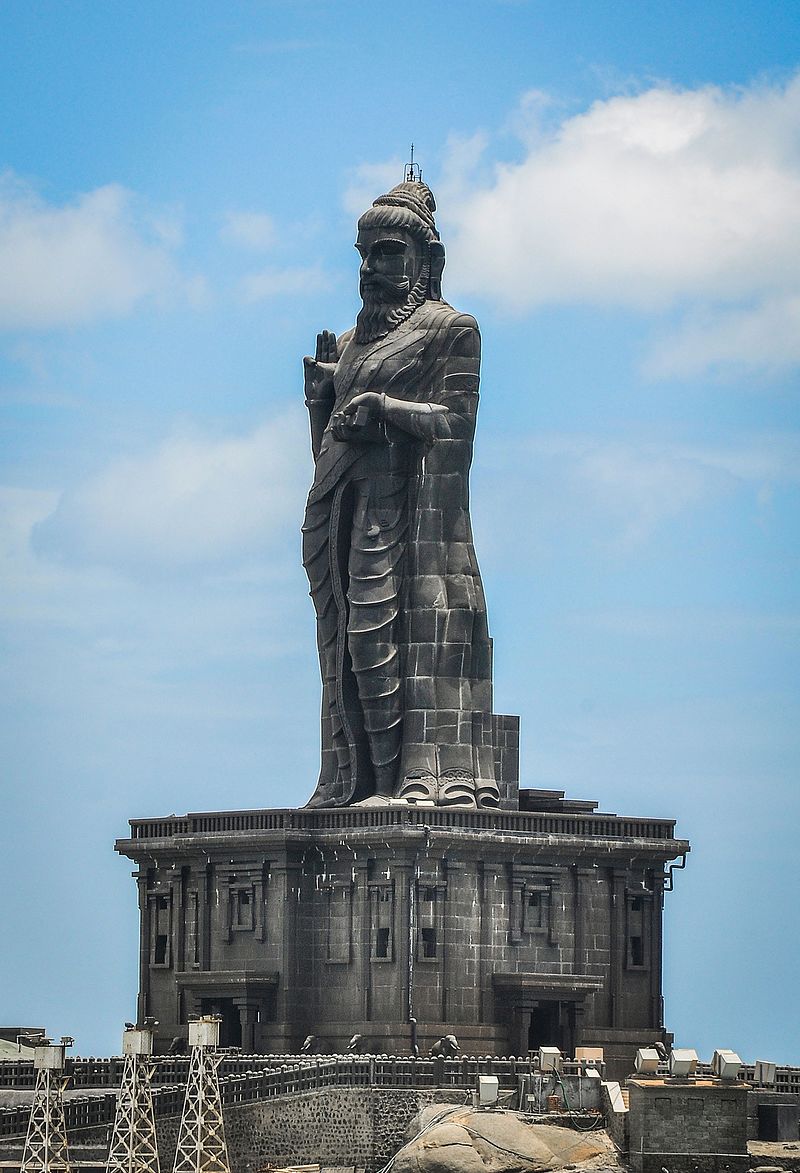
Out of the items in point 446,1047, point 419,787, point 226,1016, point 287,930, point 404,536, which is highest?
point 404,536

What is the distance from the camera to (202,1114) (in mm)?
69812

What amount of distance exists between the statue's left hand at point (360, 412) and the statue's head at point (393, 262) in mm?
2105

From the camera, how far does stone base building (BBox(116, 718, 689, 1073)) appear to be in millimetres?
78062

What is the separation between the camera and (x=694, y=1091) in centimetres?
6931

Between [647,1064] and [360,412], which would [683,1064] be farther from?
[360,412]

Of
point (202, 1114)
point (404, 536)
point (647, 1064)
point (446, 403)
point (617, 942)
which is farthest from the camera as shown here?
point (404, 536)

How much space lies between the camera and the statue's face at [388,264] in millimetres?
81750

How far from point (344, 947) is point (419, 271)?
51.6 feet

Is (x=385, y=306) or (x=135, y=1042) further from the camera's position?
(x=385, y=306)

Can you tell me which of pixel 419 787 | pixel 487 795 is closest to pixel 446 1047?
pixel 419 787

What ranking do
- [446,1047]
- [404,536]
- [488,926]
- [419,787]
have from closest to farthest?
1. [446,1047]
2. [488,926]
3. [419,787]
4. [404,536]

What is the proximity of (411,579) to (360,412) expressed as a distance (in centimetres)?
412

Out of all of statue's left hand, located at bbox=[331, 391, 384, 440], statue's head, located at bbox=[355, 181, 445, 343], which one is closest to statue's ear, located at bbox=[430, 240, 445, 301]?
statue's head, located at bbox=[355, 181, 445, 343]

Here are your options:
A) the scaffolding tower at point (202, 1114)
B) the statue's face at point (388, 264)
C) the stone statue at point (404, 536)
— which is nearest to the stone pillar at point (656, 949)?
the stone statue at point (404, 536)
